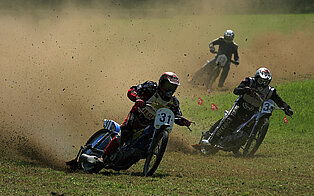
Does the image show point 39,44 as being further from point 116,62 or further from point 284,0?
point 284,0

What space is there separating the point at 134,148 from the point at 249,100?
17.2ft

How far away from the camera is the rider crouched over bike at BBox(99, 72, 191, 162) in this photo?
10.8 metres

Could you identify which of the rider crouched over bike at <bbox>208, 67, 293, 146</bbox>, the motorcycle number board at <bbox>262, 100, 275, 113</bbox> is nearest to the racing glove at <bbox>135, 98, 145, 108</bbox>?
the rider crouched over bike at <bbox>208, 67, 293, 146</bbox>

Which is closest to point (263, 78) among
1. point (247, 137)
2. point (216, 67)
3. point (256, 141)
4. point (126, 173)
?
point (247, 137)

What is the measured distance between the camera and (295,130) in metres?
20.5

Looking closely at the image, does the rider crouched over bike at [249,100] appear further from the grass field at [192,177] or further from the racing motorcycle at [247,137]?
the grass field at [192,177]

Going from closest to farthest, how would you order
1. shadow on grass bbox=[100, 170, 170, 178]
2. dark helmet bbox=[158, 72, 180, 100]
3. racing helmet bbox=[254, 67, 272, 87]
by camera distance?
1. dark helmet bbox=[158, 72, 180, 100]
2. shadow on grass bbox=[100, 170, 170, 178]
3. racing helmet bbox=[254, 67, 272, 87]

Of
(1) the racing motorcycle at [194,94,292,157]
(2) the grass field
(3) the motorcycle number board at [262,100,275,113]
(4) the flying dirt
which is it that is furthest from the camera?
(4) the flying dirt

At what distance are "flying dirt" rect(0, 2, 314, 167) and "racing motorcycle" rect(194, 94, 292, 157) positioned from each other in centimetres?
86

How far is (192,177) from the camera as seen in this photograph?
10961 mm

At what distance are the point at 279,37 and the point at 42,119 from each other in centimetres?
3302

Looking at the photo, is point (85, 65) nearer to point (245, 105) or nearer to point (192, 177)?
point (245, 105)

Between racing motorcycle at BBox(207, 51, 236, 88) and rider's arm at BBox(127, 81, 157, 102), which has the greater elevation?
racing motorcycle at BBox(207, 51, 236, 88)

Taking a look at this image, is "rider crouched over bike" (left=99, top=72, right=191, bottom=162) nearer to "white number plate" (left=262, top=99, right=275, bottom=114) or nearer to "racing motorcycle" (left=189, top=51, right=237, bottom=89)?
"white number plate" (left=262, top=99, right=275, bottom=114)
